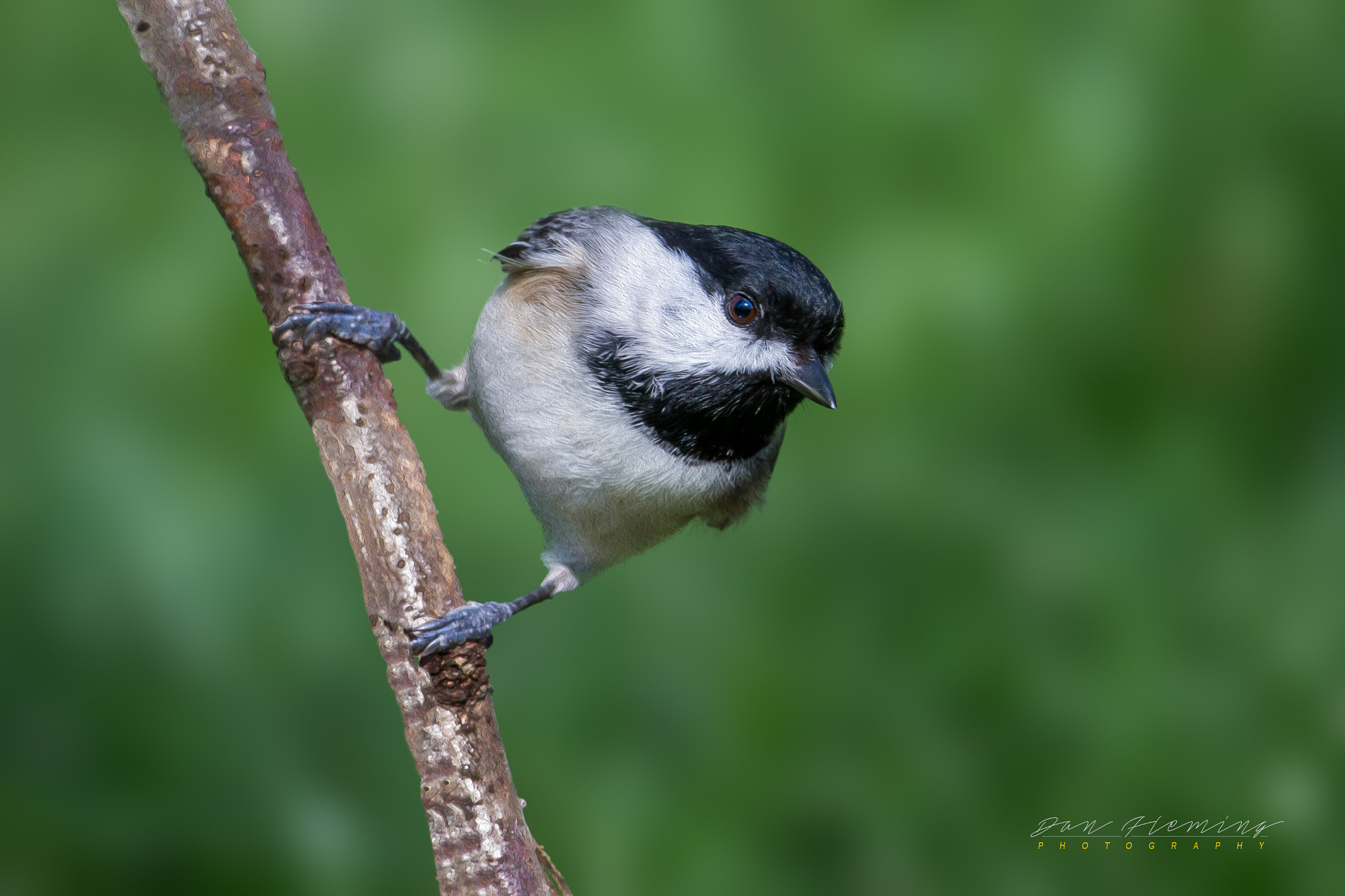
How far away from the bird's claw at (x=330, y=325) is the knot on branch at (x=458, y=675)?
0.49 meters

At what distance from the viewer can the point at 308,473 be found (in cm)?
263

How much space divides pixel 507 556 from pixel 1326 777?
2.07 meters

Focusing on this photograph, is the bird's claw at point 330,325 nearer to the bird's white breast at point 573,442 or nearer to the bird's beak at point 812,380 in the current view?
the bird's white breast at point 573,442

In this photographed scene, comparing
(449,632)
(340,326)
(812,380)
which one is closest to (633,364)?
(812,380)

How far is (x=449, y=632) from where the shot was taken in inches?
56.0

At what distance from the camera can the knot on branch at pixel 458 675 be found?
1433mm

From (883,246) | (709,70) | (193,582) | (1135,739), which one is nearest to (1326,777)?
(1135,739)

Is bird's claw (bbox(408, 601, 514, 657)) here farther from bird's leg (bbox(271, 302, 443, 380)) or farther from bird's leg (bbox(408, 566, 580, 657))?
bird's leg (bbox(271, 302, 443, 380))

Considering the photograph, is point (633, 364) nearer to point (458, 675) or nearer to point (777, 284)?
point (777, 284)

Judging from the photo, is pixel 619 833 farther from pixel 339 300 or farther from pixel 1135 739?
pixel 339 300

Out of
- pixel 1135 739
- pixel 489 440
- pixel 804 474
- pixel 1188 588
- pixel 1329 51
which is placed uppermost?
pixel 1329 51

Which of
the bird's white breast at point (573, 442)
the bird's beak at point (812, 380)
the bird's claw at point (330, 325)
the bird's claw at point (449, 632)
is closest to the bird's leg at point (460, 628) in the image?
the bird's claw at point (449, 632)

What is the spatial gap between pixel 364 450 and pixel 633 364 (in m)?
0.49

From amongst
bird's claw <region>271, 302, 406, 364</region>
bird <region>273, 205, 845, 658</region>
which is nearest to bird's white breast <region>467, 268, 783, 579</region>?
bird <region>273, 205, 845, 658</region>
